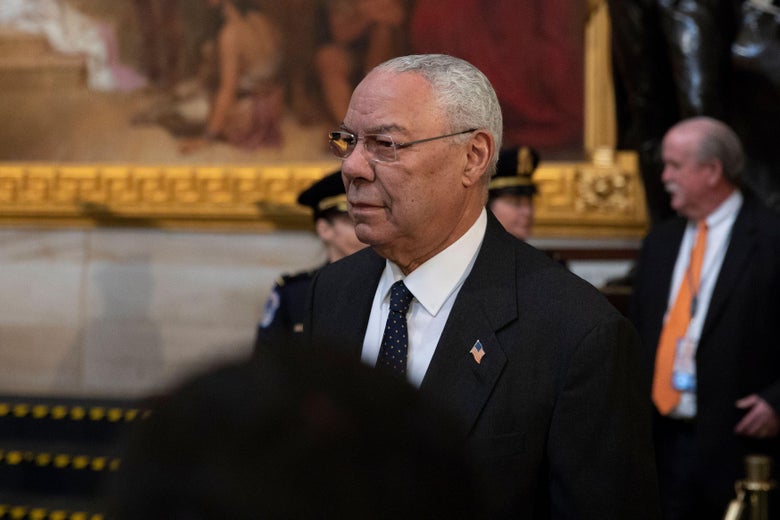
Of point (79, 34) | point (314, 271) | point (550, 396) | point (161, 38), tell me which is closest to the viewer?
point (550, 396)

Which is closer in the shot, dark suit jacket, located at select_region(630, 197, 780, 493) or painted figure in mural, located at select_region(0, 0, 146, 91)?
dark suit jacket, located at select_region(630, 197, 780, 493)

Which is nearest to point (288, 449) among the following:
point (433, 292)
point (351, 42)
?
point (433, 292)

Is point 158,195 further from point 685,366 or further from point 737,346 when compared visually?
point 737,346

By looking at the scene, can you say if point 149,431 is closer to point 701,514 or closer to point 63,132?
point 701,514

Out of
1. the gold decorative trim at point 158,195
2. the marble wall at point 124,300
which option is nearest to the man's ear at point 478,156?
the gold decorative trim at point 158,195

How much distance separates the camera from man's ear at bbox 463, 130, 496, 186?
8.04ft

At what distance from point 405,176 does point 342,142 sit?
0.18m

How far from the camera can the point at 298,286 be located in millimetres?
4801

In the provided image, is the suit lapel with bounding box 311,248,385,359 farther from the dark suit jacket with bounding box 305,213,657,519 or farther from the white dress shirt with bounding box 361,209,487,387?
the dark suit jacket with bounding box 305,213,657,519

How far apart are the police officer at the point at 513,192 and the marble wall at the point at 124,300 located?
2.39 meters

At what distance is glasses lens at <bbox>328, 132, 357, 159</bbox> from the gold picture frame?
465 cm

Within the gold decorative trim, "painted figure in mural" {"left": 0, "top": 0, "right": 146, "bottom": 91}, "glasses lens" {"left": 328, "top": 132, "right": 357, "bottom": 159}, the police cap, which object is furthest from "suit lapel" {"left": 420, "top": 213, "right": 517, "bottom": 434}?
"painted figure in mural" {"left": 0, "top": 0, "right": 146, "bottom": 91}

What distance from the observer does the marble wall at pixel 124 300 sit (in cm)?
785

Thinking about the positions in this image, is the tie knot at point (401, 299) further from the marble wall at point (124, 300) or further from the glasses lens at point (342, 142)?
the marble wall at point (124, 300)
